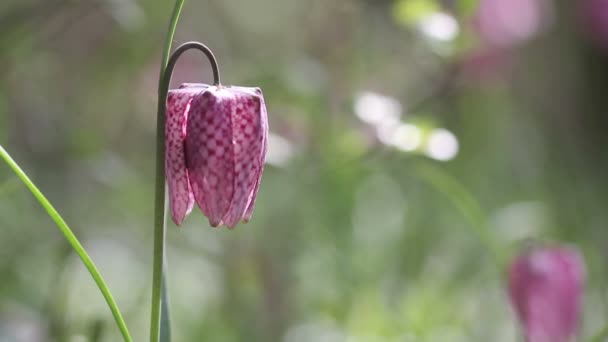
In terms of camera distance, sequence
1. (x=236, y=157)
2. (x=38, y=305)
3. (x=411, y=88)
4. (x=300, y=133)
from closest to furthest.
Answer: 1. (x=236, y=157)
2. (x=38, y=305)
3. (x=300, y=133)
4. (x=411, y=88)

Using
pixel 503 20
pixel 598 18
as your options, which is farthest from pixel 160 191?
pixel 598 18

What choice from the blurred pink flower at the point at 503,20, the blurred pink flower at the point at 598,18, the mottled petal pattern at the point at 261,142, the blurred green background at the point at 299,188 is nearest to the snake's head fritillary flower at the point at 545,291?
the blurred green background at the point at 299,188

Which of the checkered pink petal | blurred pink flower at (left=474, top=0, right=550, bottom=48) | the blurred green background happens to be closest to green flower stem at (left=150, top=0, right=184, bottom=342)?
the checkered pink petal

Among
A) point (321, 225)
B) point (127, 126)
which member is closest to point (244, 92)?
point (321, 225)

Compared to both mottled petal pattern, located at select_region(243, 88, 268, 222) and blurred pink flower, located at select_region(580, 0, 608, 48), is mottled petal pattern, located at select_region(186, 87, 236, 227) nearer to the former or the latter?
mottled petal pattern, located at select_region(243, 88, 268, 222)

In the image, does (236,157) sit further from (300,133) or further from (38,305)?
(300,133)

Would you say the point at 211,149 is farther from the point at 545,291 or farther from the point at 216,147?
the point at 545,291
